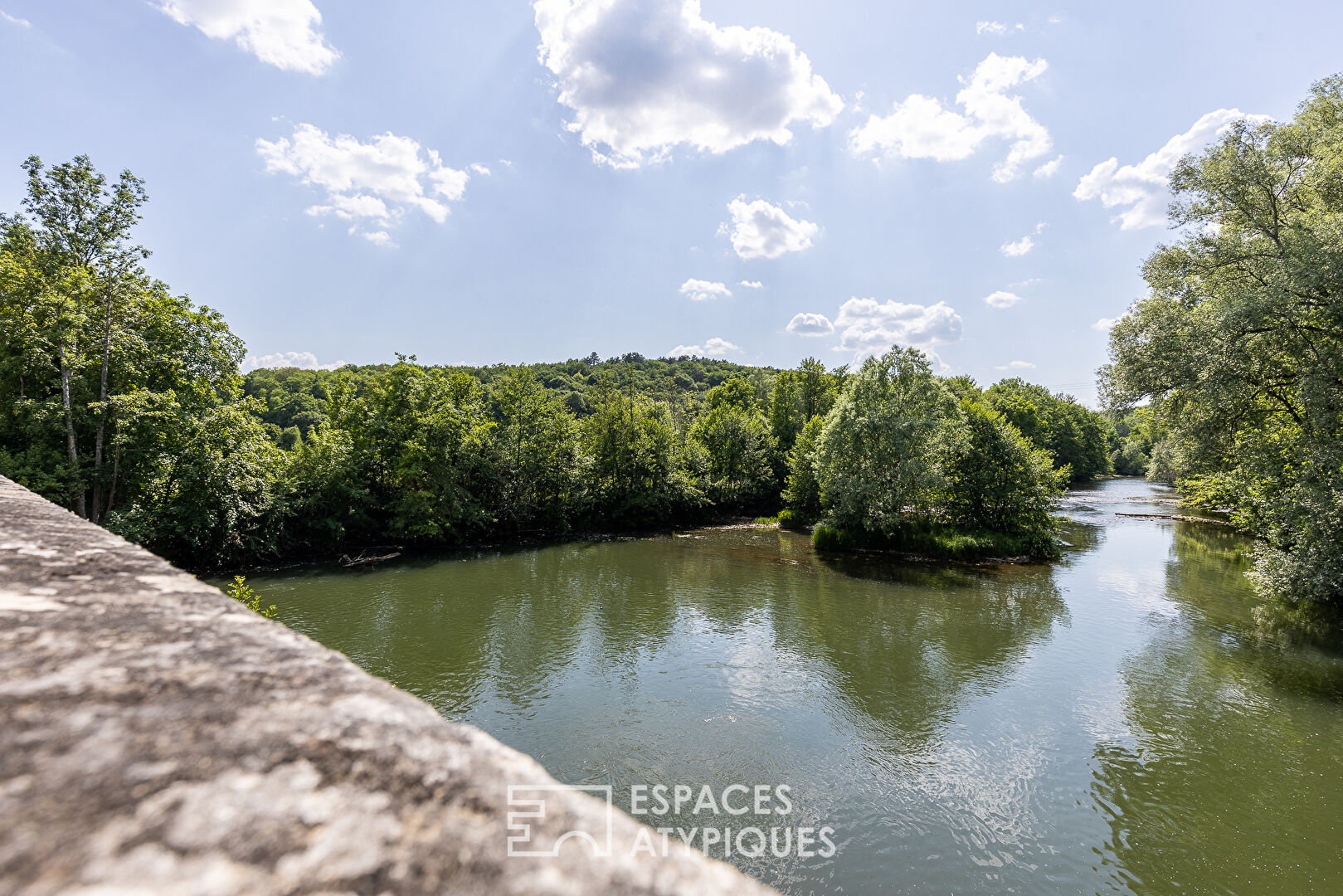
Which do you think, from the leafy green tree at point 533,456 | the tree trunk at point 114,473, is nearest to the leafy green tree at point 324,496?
the tree trunk at point 114,473

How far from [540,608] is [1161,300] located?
77.7 feet

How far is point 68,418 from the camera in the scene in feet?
57.2

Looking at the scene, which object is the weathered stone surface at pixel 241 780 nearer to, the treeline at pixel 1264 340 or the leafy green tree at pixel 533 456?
the treeline at pixel 1264 340

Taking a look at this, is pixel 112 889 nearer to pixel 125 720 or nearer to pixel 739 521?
pixel 125 720

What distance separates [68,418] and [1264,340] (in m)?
36.2

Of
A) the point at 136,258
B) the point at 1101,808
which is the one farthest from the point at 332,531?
the point at 1101,808

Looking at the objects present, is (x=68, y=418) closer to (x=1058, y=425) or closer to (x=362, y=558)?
(x=362, y=558)

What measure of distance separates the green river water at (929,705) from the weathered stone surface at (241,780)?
859 centimetres

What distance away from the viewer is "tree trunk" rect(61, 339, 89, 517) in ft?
56.1

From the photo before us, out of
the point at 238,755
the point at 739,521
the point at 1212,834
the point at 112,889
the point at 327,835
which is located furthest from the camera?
the point at 739,521

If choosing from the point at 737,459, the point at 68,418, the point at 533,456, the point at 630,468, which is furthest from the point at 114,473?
the point at 737,459

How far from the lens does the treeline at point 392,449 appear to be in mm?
17891

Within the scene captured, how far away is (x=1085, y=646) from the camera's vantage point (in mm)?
15078

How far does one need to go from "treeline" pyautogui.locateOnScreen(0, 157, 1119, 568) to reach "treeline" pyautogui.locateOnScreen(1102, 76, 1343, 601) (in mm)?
8818
